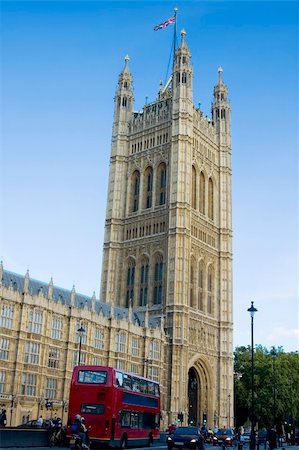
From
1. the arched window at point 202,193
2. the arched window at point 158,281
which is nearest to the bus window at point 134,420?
the arched window at point 158,281

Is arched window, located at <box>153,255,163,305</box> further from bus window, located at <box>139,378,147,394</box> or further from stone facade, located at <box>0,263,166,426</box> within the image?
bus window, located at <box>139,378,147,394</box>

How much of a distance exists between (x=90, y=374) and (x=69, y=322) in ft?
94.1

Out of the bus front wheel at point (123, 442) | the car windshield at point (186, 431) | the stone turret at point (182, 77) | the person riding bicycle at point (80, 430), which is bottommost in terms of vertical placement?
the bus front wheel at point (123, 442)

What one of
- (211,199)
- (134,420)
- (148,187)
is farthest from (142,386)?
(211,199)

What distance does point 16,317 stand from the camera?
5116 cm

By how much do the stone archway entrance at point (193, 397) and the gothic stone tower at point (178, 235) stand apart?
13 centimetres

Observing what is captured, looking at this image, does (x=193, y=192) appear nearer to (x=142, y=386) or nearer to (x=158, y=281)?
(x=158, y=281)

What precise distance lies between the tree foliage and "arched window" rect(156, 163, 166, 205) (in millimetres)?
26618

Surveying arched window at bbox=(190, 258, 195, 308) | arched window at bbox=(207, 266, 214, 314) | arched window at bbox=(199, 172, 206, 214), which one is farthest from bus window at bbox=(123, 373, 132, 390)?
arched window at bbox=(199, 172, 206, 214)

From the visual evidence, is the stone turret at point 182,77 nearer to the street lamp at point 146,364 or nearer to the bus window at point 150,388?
the street lamp at point 146,364

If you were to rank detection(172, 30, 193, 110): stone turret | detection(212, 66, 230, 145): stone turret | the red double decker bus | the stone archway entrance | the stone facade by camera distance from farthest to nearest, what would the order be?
detection(212, 66, 230, 145): stone turret
detection(172, 30, 193, 110): stone turret
the stone archway entrance
the stone facade
the red double decker bus

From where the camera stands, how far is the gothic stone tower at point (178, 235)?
7444cm

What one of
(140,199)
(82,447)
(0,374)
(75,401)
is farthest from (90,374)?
(140,199)

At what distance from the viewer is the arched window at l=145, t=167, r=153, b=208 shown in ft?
275
